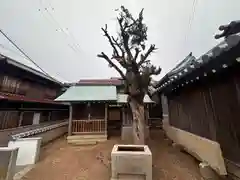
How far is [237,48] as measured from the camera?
2.63 m

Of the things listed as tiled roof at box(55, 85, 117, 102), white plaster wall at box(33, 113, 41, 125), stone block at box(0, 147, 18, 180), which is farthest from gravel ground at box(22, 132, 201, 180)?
white plaster wall at box(33, 113, 41, 125)

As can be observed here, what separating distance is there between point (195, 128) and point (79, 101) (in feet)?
25.2

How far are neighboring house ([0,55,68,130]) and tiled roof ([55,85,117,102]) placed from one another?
2128mm

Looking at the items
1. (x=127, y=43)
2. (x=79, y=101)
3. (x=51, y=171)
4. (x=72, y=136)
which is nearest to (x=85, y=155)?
(x=51, y=171)

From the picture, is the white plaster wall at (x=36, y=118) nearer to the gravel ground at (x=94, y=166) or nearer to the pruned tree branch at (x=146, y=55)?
the gravel ground at (x=94, y=166)

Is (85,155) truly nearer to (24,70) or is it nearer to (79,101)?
(79,101)

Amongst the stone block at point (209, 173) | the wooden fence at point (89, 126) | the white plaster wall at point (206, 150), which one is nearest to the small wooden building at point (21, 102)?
the wooden fence at point (89, 126)

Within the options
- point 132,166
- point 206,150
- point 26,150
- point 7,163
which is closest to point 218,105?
point 206,150

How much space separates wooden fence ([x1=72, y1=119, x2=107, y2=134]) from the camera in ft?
35.4

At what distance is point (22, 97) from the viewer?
9.29m

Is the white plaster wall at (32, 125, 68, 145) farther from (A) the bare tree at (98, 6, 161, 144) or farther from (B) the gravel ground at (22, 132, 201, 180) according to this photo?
(A) the bare tree at (98, 6, 161, 144)

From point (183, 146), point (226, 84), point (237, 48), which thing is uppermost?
point (237, 48)

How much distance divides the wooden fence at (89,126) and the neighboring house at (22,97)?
311 centimetres

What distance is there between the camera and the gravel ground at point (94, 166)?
16.0 feet
